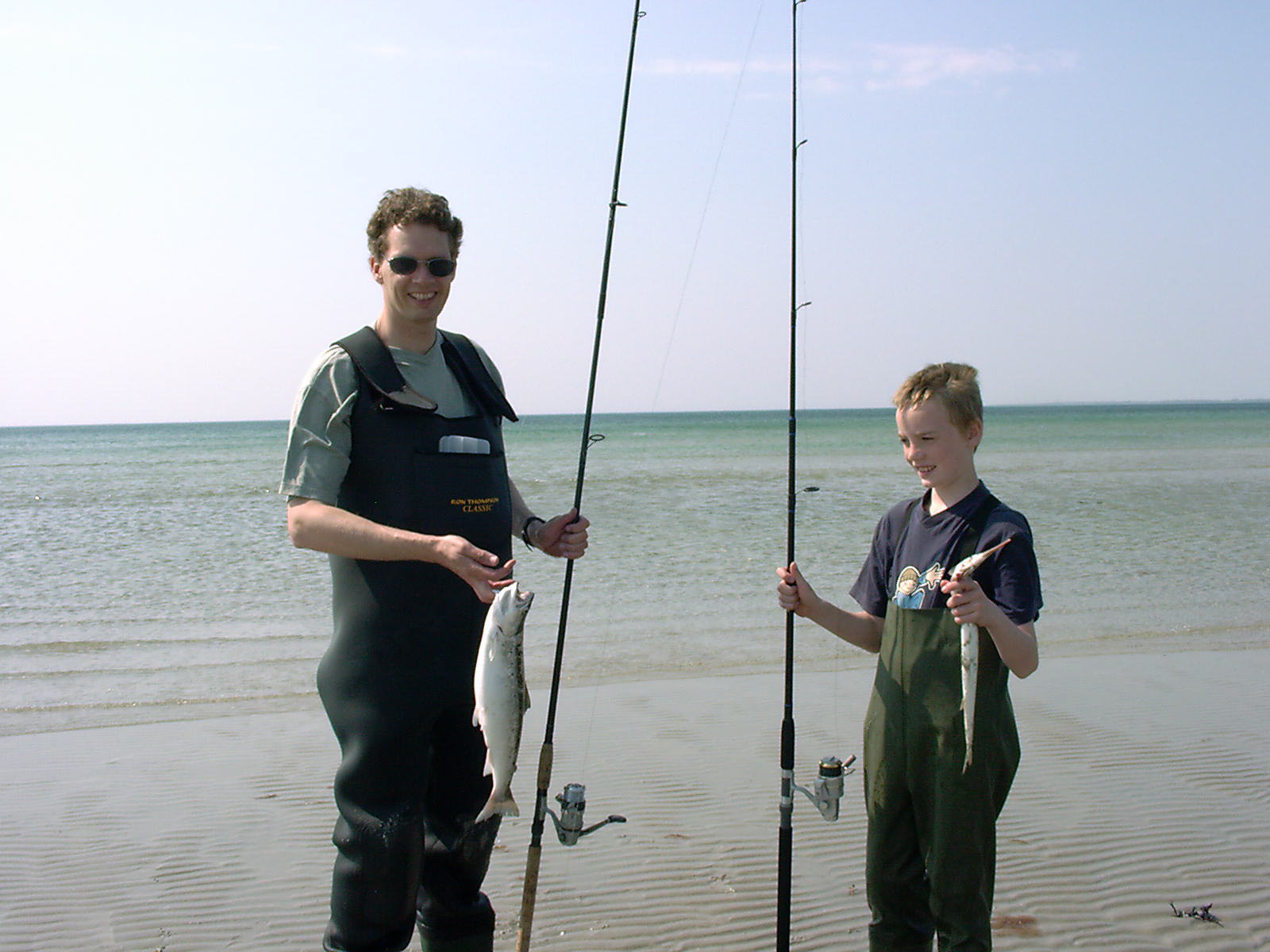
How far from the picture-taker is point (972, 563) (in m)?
2.62

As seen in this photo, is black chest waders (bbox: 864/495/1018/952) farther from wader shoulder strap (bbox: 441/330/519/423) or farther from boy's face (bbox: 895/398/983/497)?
wader shoulder strap (bbox: 441/330/519/423)

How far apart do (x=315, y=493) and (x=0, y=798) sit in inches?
160

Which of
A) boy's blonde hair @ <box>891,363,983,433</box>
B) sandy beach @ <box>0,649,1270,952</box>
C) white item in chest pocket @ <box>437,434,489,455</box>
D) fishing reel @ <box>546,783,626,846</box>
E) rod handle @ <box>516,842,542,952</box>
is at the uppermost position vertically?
boy's blonde hair @ <box>891,363,983,433</box>

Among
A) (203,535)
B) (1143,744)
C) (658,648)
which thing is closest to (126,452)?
(203,535)

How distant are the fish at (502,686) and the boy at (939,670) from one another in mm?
874

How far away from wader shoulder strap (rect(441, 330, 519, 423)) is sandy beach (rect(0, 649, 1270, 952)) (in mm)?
2115

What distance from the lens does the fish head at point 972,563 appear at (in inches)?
101

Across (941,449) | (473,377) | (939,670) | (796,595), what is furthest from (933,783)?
(473,377)

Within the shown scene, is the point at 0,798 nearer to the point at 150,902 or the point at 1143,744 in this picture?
the point at 150,902

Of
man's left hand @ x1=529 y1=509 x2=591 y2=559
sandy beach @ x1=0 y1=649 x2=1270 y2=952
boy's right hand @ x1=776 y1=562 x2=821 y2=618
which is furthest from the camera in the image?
sandy beach @ x1=0 y1=649 x2=1270 y2=952

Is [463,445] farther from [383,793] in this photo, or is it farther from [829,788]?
[829,788]

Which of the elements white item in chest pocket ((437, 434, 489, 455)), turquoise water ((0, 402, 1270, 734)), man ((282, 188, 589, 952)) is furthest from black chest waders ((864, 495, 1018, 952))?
turquoise water ((0, 402, 1270, 734))

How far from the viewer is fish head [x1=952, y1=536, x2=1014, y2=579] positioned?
2.57 m

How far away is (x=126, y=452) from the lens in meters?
53.8
